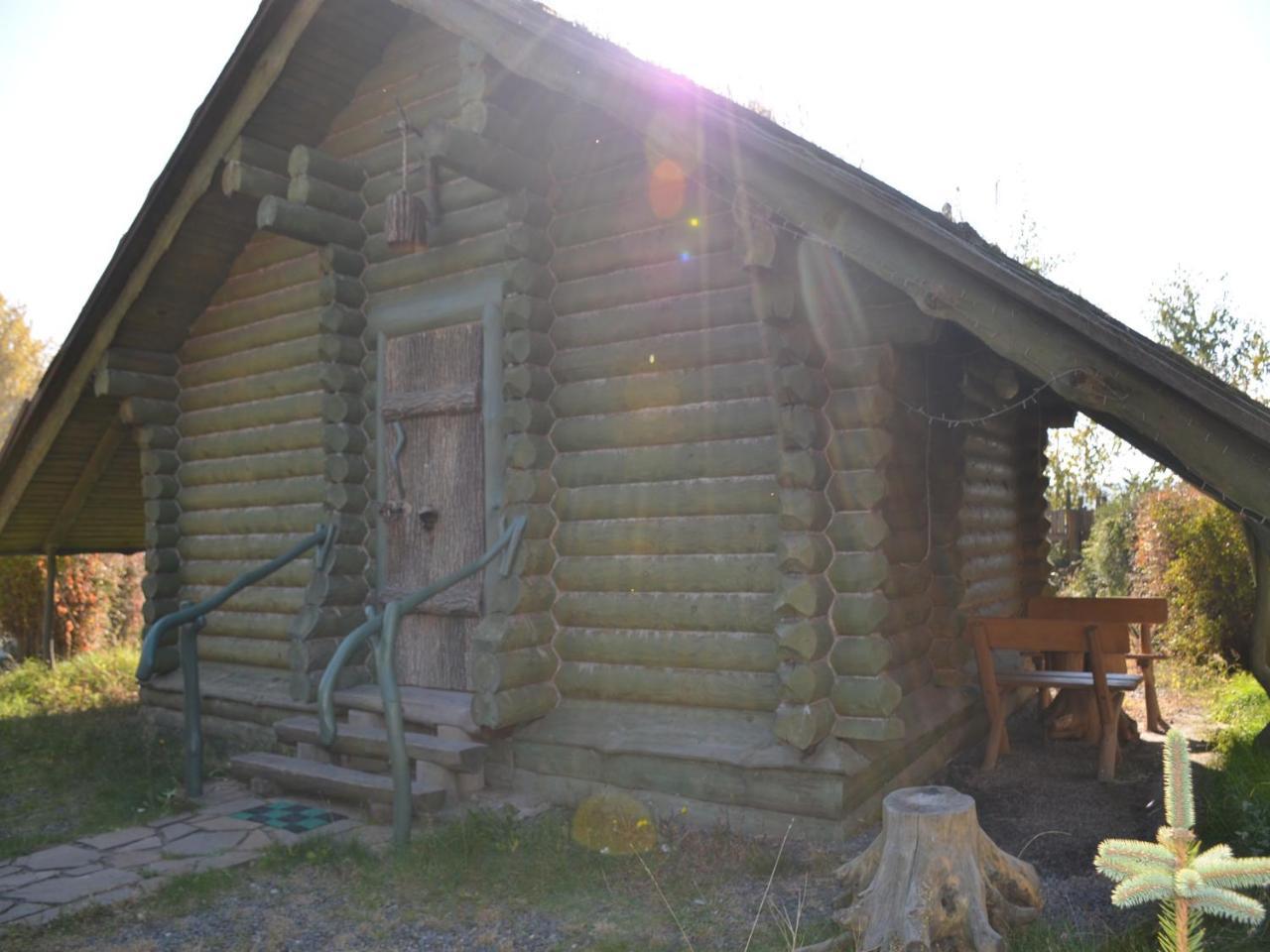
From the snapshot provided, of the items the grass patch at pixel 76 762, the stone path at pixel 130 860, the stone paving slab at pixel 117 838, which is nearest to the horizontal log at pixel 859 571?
the stone path at pixel 130 860

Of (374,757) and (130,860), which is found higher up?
(374,757)

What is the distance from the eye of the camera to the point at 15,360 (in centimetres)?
4128

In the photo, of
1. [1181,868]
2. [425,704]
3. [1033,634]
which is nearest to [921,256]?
[1181,868]

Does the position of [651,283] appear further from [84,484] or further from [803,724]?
[84,484]

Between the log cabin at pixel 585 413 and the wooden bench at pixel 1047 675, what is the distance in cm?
23

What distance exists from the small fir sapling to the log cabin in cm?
241

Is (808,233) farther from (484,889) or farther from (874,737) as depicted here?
(484,889)

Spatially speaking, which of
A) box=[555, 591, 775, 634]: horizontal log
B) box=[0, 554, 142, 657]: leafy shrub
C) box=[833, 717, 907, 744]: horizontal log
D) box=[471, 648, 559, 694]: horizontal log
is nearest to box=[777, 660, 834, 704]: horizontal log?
box=[833, 717, 907, 744]: horizontal log

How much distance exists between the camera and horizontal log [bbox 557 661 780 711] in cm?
579

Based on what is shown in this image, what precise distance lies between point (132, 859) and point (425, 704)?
6.19ft

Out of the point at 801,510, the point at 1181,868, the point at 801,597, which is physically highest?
the point at 801,510

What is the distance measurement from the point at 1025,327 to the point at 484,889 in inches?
145

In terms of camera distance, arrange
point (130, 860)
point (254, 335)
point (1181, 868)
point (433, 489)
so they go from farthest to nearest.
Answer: point (254, 335) → point (433, 489) → point (130, 860) → point (1181, 868)

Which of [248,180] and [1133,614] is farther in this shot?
[1133,614]
